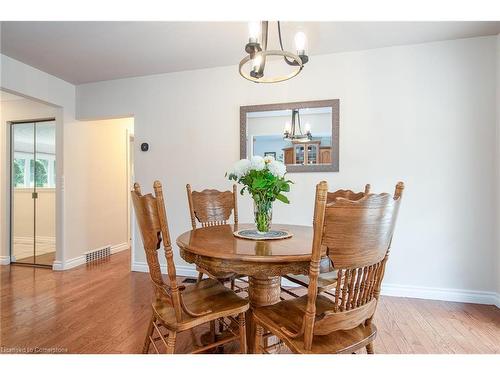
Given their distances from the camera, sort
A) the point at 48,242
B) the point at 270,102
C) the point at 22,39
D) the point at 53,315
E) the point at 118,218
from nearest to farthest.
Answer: the point at 53,315
the point at 22,39
the point at 270,102
the point at 48,242
the point at 118,218

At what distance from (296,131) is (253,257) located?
196 centimetres

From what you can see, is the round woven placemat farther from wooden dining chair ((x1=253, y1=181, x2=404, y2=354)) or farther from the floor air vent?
the floor air vent

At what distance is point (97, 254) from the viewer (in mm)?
4156

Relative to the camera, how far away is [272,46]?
8.91 ft

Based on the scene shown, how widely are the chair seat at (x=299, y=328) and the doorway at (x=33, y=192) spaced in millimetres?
3774

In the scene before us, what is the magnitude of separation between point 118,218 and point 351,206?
14.4 feet

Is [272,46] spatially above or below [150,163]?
above

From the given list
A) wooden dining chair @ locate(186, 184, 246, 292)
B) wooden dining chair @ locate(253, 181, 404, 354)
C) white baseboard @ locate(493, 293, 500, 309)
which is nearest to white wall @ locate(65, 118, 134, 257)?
wooden dining chair @ locate(186, 184, 246, 292)

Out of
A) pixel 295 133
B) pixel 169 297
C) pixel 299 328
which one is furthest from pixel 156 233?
pixel 295 133

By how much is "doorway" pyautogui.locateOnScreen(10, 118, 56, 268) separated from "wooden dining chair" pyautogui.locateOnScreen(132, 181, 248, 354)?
130 inches

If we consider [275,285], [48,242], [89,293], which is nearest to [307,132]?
[275,285]

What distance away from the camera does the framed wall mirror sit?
290cm

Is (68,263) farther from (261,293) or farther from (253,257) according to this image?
(253,257)

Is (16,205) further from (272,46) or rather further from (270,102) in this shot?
(272,46)
